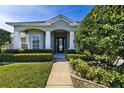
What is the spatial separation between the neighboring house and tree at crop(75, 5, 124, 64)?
9.66m

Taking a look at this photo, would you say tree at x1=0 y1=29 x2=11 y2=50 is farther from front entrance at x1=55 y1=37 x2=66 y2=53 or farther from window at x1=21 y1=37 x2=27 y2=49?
front entrance at x1=55 y1=37 x2=66 y2=53

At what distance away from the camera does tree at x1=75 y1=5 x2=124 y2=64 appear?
740 cm

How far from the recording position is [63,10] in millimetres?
19516

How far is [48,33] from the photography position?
19.5m

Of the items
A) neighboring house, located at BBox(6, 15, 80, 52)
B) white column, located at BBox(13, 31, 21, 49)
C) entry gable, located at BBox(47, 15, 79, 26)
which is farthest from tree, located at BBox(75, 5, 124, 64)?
white column, located at BBox(13, 31, 21, 49)

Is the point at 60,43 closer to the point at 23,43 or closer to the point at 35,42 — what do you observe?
the point at 35,42

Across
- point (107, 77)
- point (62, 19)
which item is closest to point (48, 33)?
point (62, 19)

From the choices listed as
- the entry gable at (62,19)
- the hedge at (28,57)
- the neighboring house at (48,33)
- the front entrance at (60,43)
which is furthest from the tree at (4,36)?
the hedge at (28,57)

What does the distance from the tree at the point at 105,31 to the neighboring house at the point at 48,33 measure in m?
9.66

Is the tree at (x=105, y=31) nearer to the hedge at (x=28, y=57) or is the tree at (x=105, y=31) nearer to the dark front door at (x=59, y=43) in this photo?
the hedge at (x=28, y=57)

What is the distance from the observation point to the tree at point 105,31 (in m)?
7.40
